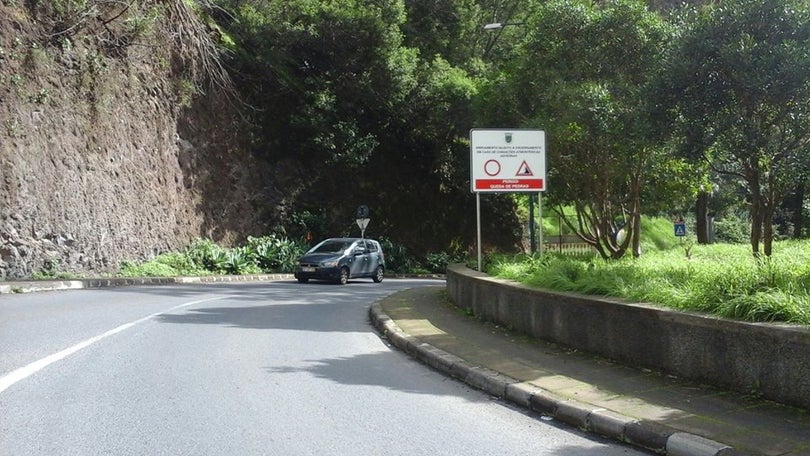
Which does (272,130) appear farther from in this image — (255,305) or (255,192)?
(255,305)

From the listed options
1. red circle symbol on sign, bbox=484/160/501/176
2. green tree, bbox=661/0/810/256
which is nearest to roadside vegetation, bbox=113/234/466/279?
red circle symbol on sign, bbox=484/160/501/176

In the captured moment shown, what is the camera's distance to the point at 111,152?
83.6 ft

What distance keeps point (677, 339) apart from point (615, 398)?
1063 millimetres

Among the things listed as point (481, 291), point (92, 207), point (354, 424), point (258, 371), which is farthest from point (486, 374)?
point (92, 207)

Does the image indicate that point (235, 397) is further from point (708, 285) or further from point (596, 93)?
point (596, 93)

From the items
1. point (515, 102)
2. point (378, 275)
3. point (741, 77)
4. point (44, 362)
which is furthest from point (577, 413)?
point (378, 275)

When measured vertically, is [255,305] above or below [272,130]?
below

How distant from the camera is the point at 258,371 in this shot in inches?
326

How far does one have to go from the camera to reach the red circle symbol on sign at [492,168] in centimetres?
1392

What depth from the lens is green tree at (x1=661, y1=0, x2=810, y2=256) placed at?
10.1m

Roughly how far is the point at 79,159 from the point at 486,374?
65.8 ft

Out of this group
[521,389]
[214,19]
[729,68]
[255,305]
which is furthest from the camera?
[214,19]

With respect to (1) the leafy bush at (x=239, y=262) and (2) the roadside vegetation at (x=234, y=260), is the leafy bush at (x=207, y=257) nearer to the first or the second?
(2) the roadside vegetation at (x=234, y=260)

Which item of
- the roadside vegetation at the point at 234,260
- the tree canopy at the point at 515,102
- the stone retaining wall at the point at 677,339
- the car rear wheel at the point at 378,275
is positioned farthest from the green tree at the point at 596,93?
the roadside vegetation at the point at 234,260
